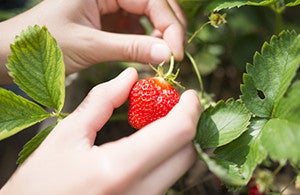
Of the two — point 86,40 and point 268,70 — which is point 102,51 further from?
point 268,70

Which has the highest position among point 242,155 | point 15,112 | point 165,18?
point 15,112

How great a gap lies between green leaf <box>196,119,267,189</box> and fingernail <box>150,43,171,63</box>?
252mm

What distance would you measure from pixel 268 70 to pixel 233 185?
0.20 meters

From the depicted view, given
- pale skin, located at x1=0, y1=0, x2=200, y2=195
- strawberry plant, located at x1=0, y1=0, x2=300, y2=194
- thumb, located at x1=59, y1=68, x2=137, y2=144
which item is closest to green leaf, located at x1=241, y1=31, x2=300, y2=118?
strawberry plant, located at x1=0, y1=0, x2=300, y2=194

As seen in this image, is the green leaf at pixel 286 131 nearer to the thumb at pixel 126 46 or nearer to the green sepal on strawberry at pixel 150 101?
the green sepal on strawberry at pixel 150 101

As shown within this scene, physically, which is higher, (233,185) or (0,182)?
(233,185)

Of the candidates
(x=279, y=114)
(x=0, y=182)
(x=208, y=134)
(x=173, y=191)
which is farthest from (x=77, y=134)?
(x=0, y=182)

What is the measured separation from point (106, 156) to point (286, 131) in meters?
0.27

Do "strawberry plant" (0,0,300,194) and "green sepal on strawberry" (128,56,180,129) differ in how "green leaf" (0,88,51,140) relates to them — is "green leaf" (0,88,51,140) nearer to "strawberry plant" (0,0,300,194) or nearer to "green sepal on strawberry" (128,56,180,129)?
"strawberry plant" (0,0,300,194)

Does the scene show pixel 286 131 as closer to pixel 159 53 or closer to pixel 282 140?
pixel 282 140

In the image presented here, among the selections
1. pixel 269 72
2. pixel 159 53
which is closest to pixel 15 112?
pixel 159 53

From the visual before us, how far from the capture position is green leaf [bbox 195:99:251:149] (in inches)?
29.0

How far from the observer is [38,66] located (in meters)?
0.78

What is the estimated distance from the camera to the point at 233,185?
0.70 m
